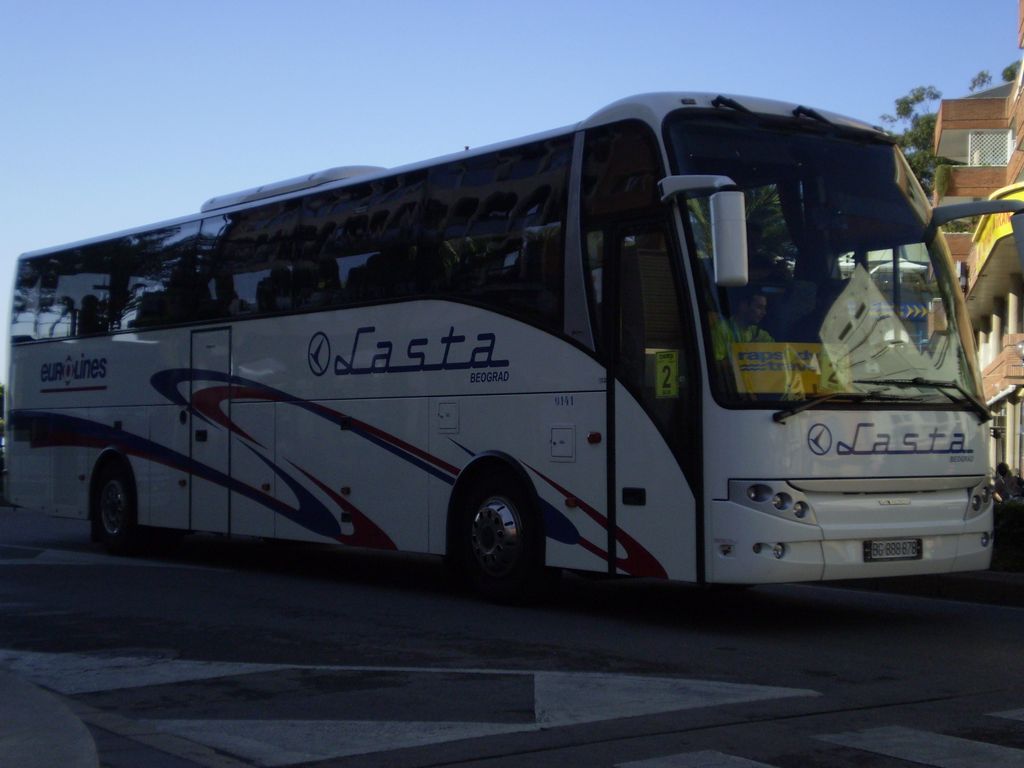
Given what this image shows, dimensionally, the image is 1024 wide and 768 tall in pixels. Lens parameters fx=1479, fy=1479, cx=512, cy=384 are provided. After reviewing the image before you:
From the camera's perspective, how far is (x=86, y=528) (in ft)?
75.0

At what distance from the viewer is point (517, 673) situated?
329 inches

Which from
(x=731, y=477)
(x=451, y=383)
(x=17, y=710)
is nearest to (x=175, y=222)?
(x=451, y=383)

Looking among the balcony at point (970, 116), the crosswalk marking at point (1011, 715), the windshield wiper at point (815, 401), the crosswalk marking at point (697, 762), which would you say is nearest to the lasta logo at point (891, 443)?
the windshield wiper at point (815, 401)

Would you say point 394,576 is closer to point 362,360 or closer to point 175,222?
point 362,360

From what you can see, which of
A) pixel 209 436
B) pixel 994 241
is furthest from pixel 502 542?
pixel 994 241

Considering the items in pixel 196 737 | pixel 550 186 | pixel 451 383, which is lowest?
pixel 196 737

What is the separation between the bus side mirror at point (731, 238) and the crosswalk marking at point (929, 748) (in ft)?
11.1

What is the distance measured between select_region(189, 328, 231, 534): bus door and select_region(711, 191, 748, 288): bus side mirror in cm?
724

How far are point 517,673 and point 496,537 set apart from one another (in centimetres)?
346

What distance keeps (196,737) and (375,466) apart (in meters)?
6.63

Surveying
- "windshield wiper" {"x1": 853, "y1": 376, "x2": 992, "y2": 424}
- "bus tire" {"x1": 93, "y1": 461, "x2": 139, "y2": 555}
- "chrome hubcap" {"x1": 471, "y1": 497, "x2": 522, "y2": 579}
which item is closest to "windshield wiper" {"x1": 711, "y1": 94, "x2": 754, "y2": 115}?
"windshield wiper" {"x1": 853, "y1": 376, "x2": 992, "y2": 424}

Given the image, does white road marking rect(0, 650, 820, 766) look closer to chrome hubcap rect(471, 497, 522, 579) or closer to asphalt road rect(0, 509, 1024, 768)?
asphalt road rect(0, 509, 1024, 768)

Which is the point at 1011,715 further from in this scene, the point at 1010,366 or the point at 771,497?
the point at 1010,366

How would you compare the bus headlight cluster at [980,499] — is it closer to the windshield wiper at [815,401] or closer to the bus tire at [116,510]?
the windshield wiper at [815,401]
